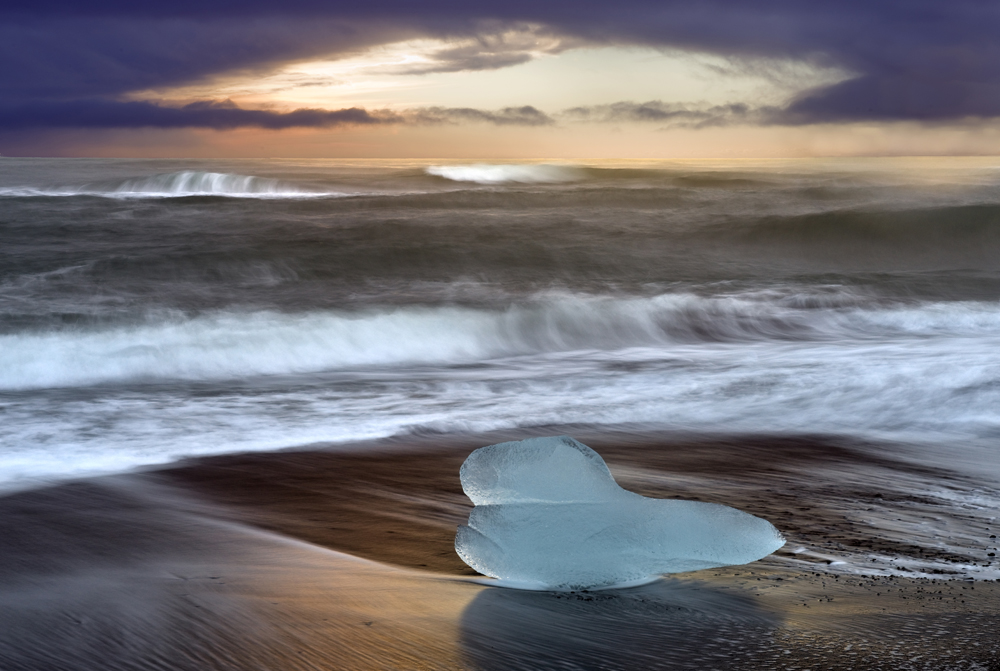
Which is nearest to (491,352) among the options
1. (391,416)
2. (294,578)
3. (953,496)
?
(391,416)

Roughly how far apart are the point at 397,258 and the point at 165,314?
20.1 feet

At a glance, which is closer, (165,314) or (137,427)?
(137,427)

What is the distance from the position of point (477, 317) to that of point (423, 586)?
8.60 meters

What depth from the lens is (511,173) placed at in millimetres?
35688

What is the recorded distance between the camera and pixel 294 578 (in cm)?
259

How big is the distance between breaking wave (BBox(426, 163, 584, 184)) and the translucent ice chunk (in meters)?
30.6

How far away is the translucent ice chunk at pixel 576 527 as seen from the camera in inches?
97.3

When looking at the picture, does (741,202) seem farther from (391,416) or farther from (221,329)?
(391,416)

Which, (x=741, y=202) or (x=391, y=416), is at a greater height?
(x=741, y=202)

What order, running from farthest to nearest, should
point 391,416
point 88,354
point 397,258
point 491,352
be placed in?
point 397,258 < point 491,352 < point 88,354 < point 391,416

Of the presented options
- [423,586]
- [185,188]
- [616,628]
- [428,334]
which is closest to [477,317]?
[428,334]

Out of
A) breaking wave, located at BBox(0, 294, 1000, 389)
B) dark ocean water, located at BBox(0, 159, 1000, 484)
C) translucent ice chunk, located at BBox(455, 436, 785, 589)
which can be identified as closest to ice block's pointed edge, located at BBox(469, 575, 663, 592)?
translucent ice chunk, located at BBox(455, 436, 785, 589)

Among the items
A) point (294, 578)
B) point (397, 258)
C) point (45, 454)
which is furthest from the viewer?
point (397, 258)

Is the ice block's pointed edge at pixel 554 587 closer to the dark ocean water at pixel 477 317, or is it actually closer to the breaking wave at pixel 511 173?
the dark ocean water at pixel 477 317
